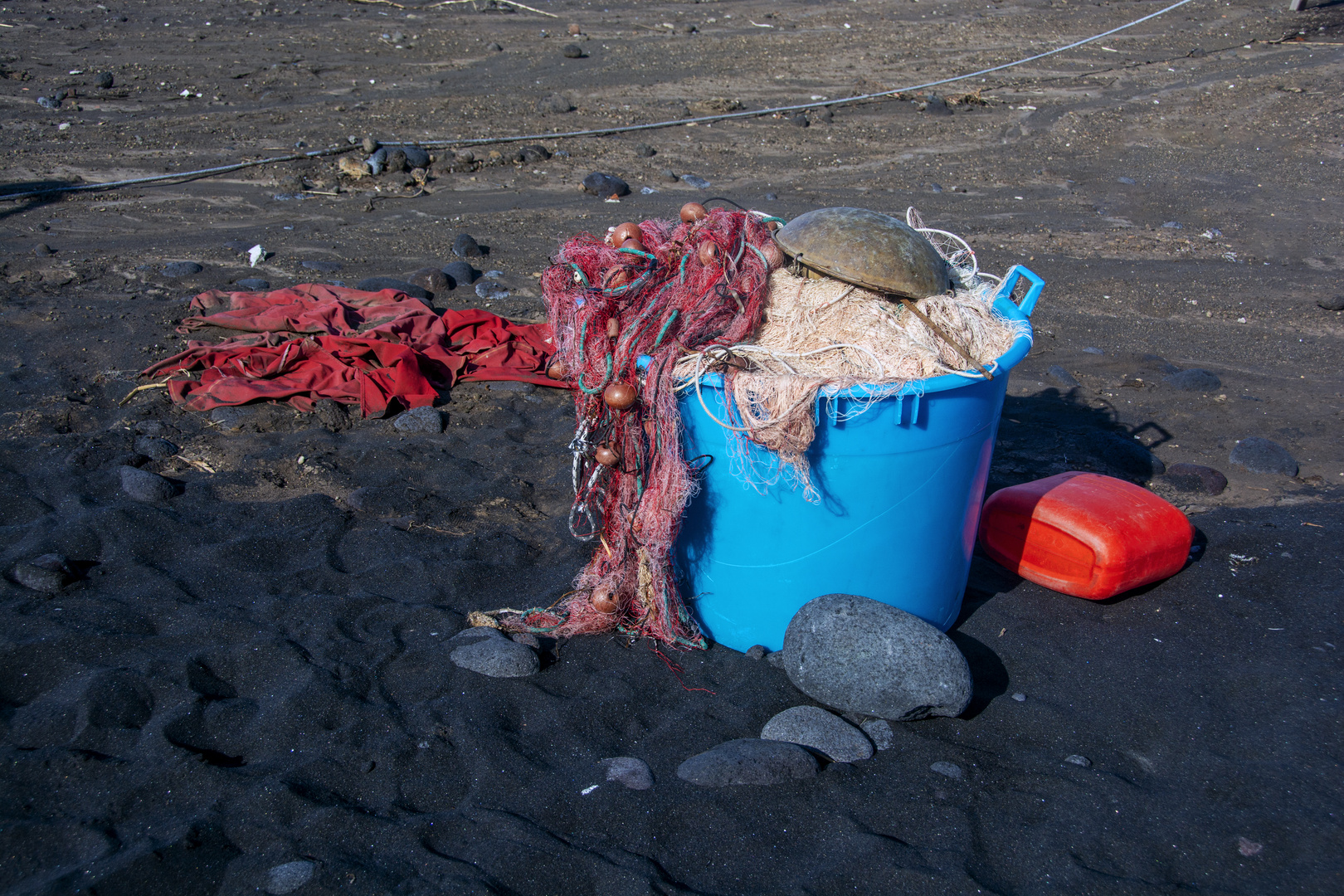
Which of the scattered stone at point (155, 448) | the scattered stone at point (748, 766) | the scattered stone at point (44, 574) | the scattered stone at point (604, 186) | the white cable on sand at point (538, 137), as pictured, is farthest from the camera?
the scattered stone at point (604, 186)

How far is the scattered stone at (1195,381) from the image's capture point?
5367 millimetres

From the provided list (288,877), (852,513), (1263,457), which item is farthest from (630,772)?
(1263,457)

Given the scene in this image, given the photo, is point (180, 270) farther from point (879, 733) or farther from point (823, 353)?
point (879, 733)

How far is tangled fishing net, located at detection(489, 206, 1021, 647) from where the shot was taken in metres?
2.62

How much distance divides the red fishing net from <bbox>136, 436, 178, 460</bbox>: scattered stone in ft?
8.19

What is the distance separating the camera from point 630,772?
100 inches

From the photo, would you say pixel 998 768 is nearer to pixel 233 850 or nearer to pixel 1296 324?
pixel 233 850

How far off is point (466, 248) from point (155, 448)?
3.62m

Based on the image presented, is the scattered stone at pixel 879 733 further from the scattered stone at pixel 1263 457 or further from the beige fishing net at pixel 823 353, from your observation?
the scattered stone at pixel 1263 457

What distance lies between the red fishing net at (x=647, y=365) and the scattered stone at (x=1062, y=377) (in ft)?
10.5

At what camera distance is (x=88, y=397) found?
4.83 metres

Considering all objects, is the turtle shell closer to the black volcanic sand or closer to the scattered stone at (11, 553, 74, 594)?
the black volcanic sand

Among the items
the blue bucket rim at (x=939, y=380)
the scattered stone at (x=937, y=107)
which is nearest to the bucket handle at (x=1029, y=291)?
the blue bucket rim at (x=939, y=380)

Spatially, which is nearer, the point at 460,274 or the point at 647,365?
the point at 647,365
